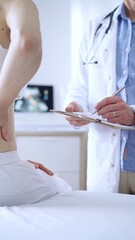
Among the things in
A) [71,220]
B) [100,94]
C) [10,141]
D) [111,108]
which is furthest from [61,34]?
[71,220]

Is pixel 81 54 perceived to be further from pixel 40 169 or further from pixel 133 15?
Answer: pixel 40 169

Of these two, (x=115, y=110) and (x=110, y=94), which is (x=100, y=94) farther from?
(x=115, y=110)

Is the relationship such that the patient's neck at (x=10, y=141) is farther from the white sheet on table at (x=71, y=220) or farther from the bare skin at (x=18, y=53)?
the white sheet on table at (x=71, y=220)

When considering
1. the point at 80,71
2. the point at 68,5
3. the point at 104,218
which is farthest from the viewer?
the point at 68,5

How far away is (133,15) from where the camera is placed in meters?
1.39

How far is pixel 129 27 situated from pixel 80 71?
310mm

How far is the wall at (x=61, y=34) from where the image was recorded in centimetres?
343

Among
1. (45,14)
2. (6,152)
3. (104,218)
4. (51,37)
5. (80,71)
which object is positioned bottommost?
(104,218)

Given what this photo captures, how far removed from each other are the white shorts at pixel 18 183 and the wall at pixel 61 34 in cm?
260

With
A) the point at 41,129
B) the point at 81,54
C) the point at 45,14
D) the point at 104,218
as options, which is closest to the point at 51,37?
the point at 45,14

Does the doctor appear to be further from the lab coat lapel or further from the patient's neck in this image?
the patient's neck

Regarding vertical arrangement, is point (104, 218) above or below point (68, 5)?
below

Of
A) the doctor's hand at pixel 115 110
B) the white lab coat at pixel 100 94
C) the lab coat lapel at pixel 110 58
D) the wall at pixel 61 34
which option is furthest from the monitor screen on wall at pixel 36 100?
the doctor's hand at pixel 115 110

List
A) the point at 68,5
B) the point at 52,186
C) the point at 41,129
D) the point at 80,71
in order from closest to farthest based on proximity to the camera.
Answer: the point at 52,186 < the point at 80,71 < the point at 41,129 < the point at 68,5
